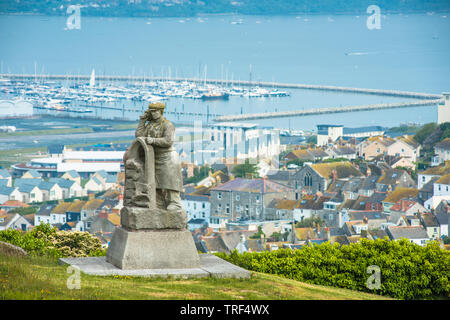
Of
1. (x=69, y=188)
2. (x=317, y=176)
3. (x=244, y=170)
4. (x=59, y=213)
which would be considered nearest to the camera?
(x=59, y=213)

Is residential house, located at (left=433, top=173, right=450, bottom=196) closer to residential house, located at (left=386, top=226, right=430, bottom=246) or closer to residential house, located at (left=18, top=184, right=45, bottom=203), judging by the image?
residential house, located at (left=386, top=226, right=430, bottom=246)

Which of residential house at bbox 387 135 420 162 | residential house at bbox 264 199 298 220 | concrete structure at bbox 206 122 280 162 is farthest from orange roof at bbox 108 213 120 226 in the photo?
residential house at bbox 387 135 420 162

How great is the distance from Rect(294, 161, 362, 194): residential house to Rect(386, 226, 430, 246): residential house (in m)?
19.5

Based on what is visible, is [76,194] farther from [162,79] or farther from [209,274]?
[162,79]

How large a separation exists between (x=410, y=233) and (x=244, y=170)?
94.0 ft

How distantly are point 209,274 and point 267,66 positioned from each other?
569 feet

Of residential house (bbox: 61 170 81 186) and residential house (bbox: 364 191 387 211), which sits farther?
residential house (bbox: 61 170 81 186)

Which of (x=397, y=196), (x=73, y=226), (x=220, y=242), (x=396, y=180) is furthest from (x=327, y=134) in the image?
(x=220, y=242)

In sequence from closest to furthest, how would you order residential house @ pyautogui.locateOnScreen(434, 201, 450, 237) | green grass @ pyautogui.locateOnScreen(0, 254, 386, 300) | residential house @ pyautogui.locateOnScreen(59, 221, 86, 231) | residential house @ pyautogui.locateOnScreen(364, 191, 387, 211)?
green grass @ pyautogui.locateOnScreen(0, 254, 386, 300) < residential house @ pyautogui.locateOnScreen(434, 201, 450, 237) < residential house @ pyautogui.locateOnScreen(59, 221, 86, 231) < residential house @ pyautogui.locateOnScreen(364, 191, 387, 211)

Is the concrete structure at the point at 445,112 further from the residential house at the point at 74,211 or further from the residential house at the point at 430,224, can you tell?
the residential house at the point at 74,211

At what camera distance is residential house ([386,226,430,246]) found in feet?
138

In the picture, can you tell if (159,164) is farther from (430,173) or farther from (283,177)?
(283,177)

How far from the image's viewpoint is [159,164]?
14320 millimetres
